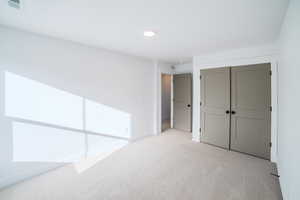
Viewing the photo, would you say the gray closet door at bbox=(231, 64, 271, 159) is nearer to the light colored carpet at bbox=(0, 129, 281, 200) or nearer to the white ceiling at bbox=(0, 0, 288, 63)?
the light colored carpet at bbox=(0, 129, 281, 200)

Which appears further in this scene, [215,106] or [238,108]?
[215,106]

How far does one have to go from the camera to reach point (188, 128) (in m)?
4.95

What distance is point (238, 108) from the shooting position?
10.9 feet

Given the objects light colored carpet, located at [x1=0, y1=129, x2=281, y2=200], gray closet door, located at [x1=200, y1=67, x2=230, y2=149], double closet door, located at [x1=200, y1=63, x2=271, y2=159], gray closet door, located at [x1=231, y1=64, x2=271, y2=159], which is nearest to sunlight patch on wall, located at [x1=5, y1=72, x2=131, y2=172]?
light colored carpet, located at [x1=0, y1=129, x2=281, y2=200]

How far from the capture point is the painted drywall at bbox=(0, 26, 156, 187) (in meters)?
2.14

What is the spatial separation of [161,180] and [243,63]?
2.94 m

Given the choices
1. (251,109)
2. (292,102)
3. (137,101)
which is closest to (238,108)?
(251,109)

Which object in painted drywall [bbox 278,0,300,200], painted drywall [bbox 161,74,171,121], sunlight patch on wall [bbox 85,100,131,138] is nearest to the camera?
painted drywall [bbox 278,0,300,200]

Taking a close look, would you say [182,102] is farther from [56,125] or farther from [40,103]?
[40,103]

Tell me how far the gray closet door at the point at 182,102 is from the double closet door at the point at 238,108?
0.93m

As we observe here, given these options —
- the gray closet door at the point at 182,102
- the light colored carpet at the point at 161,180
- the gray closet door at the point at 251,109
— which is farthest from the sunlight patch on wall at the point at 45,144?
the gray closet door at the point at 251,109

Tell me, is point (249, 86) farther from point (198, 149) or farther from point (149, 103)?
point (149, 103)

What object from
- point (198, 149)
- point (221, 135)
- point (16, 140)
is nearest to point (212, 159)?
point (198, 149)

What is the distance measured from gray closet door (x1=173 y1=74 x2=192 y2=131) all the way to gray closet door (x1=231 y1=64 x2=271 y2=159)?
1556mm
